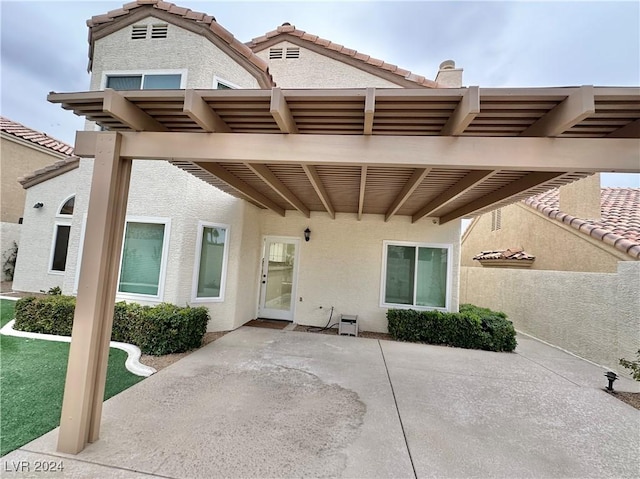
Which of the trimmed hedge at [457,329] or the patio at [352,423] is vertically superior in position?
the trimmed hedge at [457,329]

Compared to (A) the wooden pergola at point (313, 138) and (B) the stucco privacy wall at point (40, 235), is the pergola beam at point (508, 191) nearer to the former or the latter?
(A) the wooden pergola at point (313, 138)

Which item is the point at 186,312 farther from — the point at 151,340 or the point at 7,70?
the point at 7,70

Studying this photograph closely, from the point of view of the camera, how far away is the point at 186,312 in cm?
601

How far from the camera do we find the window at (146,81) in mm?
7035

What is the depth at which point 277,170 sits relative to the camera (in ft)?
16.5

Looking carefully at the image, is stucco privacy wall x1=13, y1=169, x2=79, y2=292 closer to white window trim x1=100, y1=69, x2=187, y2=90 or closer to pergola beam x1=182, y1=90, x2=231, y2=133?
white window trim x1=100, y1=69, x2=187, y2=90

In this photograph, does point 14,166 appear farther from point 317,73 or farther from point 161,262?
point 317,73

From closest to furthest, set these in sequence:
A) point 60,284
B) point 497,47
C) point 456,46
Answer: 1. point 60,284
2. point 456,46
3. point 497,47

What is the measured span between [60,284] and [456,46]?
1548 centimetres

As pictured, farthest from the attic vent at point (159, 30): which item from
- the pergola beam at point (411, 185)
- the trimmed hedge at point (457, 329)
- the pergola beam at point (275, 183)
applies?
Answer: the trimmed hedge at point (457, 329)

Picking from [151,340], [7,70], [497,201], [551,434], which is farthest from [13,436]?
[7,70]

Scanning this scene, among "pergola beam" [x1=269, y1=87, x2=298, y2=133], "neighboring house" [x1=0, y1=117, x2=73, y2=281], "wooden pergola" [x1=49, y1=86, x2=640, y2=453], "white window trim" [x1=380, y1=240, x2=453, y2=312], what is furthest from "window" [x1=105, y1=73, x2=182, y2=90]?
"neighboring house" [x1=0, y1=117, x2=73, y2=281]

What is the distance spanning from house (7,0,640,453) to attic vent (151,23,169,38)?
0.21ft

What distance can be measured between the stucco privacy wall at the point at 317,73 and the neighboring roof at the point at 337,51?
0.51 feet
